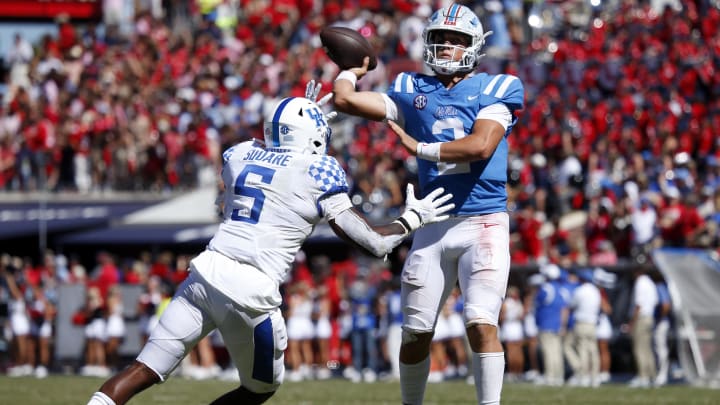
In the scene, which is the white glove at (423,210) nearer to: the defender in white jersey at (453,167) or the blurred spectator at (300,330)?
the defender in white jersey at (453,167)

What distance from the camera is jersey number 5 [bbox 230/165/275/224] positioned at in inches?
229

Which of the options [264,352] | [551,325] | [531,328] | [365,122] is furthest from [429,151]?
[365,122]

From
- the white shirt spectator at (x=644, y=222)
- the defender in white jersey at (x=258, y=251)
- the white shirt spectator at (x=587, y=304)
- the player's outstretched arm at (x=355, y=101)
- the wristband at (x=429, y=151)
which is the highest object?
the player's outstretched arm at (x=355, y=101)

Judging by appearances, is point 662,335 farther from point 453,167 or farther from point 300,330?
point 453,167

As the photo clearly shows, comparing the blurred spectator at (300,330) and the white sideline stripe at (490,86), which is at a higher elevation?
the white sideline stripe at (490,86)

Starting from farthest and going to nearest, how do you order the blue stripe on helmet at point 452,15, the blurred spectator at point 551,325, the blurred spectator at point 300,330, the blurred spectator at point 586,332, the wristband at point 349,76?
1. the blurred spectator at point 300,330
2. the blurred spectator at point 551,325
3. the blurred spectator at point 586,332
4. the wristband at point 349,76
5. the blue stripe on helmet at point 452,15

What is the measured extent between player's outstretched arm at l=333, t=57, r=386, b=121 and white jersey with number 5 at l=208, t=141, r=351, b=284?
0.71 m

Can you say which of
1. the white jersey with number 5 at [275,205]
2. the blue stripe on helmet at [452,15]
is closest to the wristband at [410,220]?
the white jersey with number 5 at [275,205]

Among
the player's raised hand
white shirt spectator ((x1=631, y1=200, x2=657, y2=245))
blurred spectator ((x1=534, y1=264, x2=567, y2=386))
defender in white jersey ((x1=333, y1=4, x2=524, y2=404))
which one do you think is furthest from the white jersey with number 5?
white shirt spectator ((x1=631, y1=200, x2=657, y2=245))

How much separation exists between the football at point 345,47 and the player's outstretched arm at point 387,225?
3.20 feet

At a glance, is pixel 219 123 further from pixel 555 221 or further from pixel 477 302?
pixel 477 302

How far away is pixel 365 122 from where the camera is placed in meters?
19.8

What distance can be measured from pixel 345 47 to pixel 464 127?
32.7 inches

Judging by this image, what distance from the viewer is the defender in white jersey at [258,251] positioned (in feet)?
18.7
